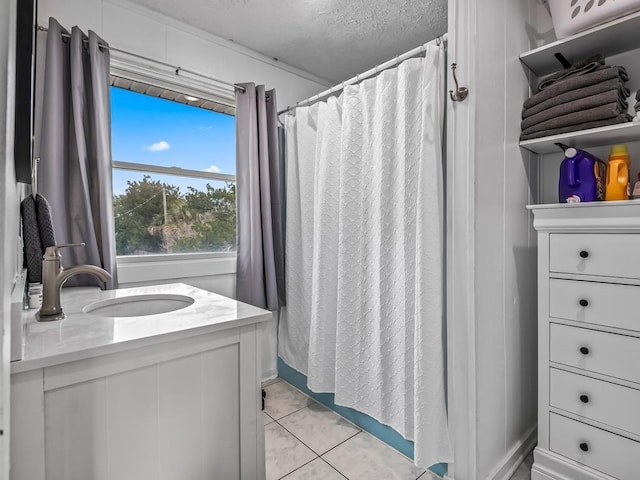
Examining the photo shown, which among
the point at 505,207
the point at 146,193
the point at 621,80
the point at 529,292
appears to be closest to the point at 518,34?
the point at 621,80

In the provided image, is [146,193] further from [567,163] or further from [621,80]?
[621,80]

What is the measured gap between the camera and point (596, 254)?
121cm

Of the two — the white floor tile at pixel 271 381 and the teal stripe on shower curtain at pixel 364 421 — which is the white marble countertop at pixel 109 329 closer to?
the teal stripe on shower curtain at pixel 364 421

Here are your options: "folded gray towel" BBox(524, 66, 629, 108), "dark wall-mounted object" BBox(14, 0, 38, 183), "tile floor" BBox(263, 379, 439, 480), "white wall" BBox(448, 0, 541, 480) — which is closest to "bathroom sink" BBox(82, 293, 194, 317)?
"dark wall-mounted object" BBox(14, 0, 38, 183)

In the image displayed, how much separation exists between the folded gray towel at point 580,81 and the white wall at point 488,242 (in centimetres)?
12

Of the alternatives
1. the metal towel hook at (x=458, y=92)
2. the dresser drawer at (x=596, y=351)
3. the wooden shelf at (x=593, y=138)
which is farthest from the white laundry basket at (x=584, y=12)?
the dresser drawer at (x=596, y=351)

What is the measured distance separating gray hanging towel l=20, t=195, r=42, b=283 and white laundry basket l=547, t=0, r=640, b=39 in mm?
2109

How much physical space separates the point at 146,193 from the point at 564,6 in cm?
226

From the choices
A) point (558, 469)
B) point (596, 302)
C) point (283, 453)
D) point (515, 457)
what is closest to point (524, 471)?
point (515, 457)

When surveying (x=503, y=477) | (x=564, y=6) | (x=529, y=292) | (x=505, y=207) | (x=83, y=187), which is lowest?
(x=503, y=477)

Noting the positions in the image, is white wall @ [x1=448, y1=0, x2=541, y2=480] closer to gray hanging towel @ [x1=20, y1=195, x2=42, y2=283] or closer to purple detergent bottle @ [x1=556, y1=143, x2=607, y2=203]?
purple detergent bottle @ [x1=556, y1=143, x2=607, y2=203]

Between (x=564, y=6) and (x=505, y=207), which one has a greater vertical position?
(x=564, y=6)

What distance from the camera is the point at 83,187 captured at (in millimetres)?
1558

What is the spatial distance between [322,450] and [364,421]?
0.89ft
